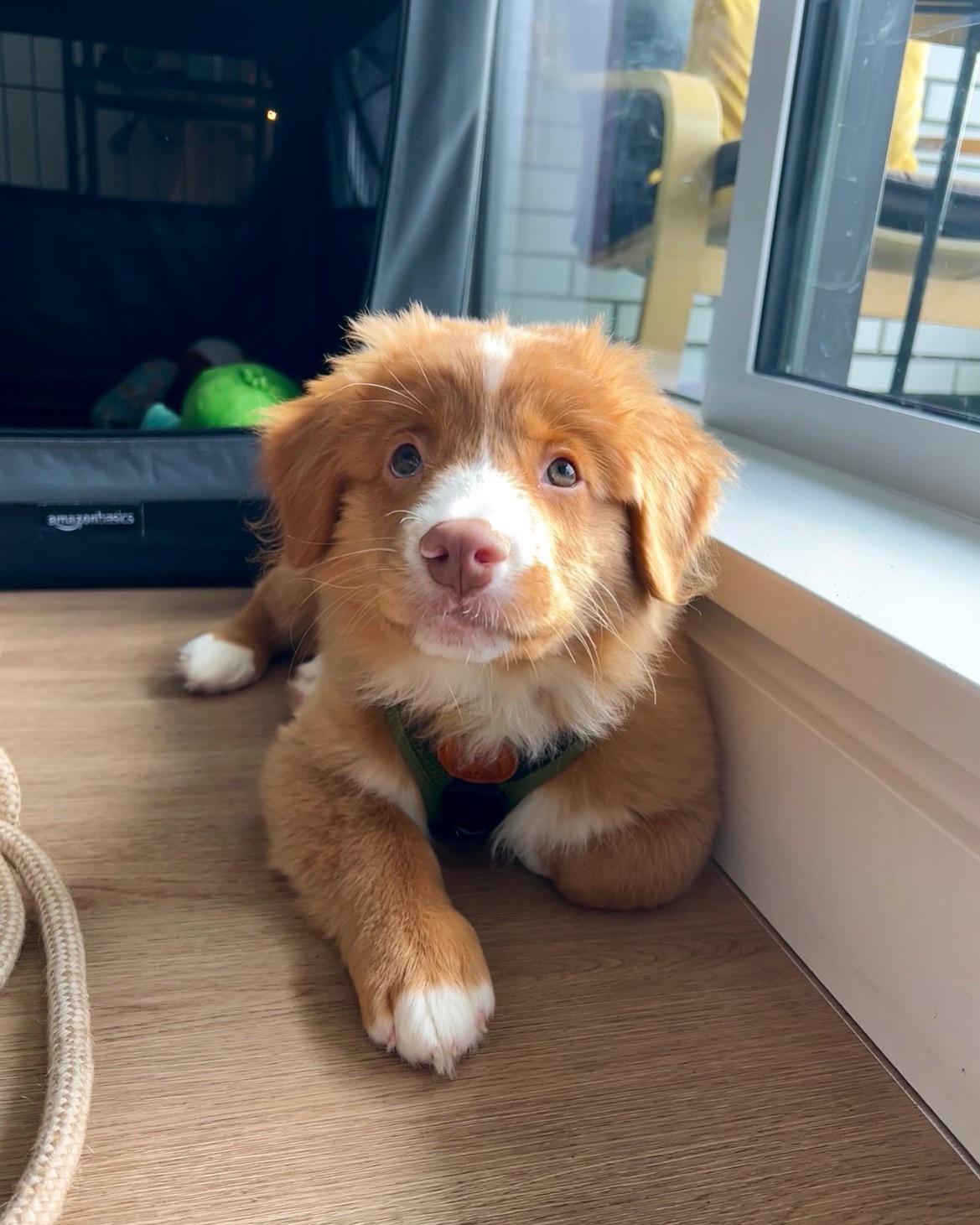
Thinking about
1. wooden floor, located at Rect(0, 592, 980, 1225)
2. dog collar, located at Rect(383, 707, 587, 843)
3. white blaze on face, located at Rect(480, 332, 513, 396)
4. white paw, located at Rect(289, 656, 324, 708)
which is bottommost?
wooden floor, located at Rect(0, 592, 980, 1225)

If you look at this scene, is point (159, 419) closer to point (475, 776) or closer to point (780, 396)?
point (780, 396)

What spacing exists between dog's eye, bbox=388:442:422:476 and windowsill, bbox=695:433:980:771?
0.45m

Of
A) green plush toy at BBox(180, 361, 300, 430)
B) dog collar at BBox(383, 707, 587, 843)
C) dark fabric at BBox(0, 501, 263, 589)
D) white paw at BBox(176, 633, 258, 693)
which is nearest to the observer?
dog collar at BBox(383, 707, 587, 843)

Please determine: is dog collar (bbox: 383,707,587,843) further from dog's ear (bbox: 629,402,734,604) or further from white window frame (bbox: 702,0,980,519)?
white window frame (bbox: 702,0,980,519)

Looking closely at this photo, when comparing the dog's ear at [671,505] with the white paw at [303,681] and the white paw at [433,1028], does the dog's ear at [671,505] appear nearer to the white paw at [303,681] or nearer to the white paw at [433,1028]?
the white paw at [433,1028]

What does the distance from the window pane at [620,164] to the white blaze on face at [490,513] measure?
4.36 ft

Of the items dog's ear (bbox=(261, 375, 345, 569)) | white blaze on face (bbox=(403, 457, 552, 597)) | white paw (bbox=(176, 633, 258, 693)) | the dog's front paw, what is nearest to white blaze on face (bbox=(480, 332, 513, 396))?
white blaze on face (bbox=(403, 457, 552, 597))

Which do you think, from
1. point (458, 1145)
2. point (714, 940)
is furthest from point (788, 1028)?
point (458, 1145)

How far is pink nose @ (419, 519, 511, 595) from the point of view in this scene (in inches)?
39.6

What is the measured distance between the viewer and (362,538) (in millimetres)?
1226

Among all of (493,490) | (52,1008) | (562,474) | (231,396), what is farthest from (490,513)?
(231,396)

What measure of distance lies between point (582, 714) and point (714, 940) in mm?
339

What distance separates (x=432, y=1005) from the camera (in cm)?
105

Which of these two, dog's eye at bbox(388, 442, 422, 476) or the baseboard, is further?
dog's eye at bbox(388, 442, 422, 476)
